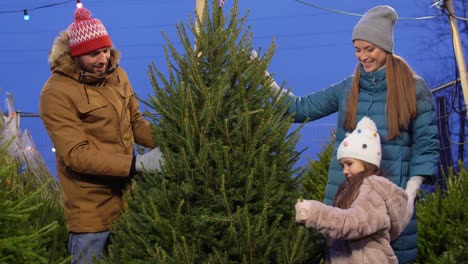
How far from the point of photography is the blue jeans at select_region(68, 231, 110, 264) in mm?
3832

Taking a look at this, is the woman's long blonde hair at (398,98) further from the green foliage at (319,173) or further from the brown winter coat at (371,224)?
the green foliage at (319,173)

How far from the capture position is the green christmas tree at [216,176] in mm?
3281

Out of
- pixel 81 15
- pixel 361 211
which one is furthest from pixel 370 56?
pixel 81 15

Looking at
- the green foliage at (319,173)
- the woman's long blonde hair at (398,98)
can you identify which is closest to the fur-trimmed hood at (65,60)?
the woman's long blonde hair at (398,98)

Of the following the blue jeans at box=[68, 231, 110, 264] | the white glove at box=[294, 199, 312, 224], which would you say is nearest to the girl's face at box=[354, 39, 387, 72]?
the white glove at box=[294, 199, 312, 224]

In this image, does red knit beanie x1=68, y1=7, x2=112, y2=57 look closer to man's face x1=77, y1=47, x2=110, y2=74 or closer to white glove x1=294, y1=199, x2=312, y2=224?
man's face x1=77, y1=47, x2=110, y2=74

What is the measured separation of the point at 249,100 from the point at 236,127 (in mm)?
221

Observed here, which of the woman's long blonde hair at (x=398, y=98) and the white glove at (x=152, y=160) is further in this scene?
the woman's long blonde hair at (x=398, y=98)

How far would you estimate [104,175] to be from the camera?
12.8ft

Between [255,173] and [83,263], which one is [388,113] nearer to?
[255,173]

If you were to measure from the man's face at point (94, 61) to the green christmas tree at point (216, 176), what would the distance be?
435 mm

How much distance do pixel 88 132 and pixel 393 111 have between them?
1537 millimetres

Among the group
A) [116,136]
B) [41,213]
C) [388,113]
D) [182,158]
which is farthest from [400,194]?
[41,213]

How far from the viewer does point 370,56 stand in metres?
4.06
